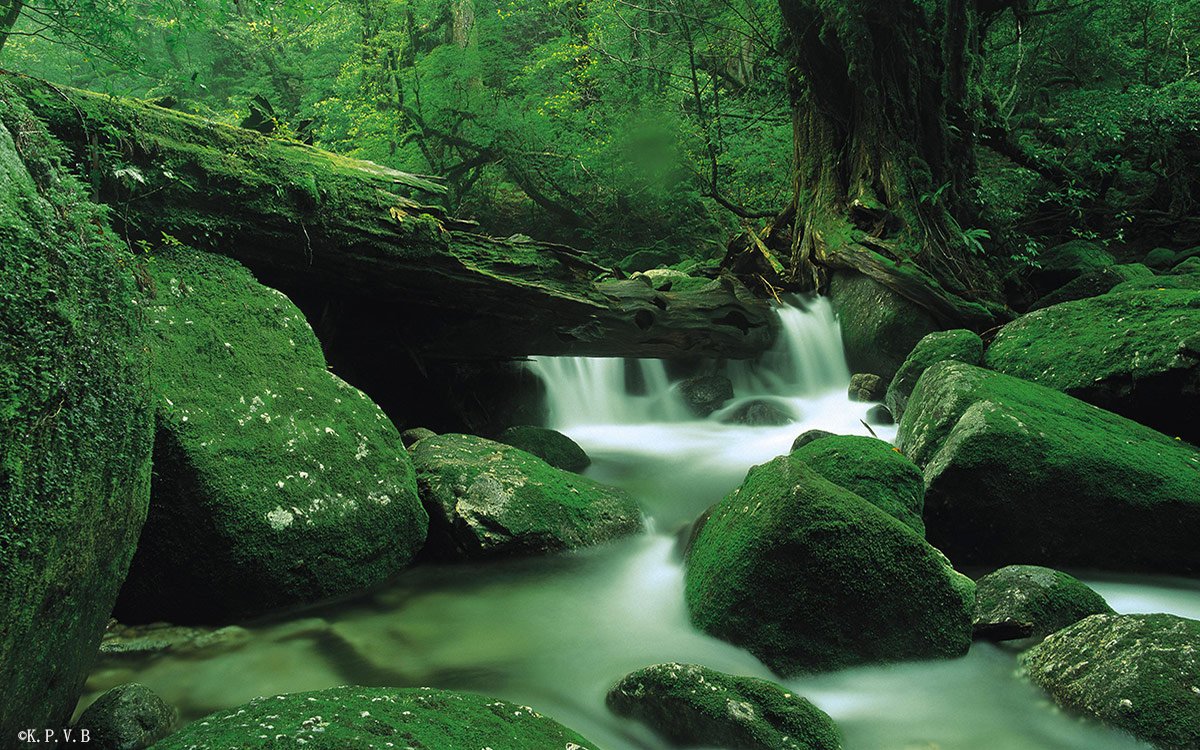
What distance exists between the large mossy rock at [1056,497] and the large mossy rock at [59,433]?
4.21 metres

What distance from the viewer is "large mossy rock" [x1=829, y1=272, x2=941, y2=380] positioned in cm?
888

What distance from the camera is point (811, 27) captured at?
10.3m

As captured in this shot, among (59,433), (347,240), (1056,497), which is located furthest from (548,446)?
(59,433)

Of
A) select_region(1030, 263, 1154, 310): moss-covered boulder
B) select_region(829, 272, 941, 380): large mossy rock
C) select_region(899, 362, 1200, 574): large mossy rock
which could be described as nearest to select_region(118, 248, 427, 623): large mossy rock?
select_region(899, 362, 1200, 574): large mossy rock

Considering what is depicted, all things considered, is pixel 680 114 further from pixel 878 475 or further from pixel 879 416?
pixel 878 475

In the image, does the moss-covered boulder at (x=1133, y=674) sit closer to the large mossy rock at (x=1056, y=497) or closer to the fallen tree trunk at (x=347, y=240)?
the large mossy rock at (x=1056, y=497)

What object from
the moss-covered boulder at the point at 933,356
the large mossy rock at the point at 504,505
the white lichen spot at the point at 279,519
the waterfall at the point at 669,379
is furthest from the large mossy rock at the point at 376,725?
the waterfall at the point at 669,379

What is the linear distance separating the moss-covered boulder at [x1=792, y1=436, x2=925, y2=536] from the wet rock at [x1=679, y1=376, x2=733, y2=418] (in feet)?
15.1

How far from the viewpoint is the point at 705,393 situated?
30.4 feet

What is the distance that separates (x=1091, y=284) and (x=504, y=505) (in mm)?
8102

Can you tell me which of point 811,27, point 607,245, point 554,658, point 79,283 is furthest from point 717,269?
point 79,283

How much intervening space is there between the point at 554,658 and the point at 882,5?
30.1ft

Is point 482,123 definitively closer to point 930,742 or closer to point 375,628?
point 375,628

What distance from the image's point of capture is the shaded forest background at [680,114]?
11.0 meters
